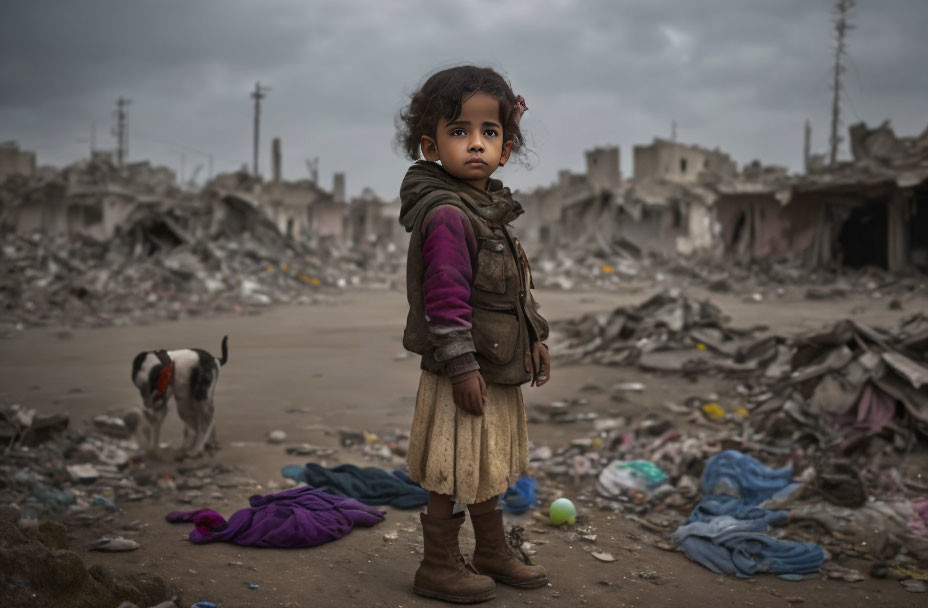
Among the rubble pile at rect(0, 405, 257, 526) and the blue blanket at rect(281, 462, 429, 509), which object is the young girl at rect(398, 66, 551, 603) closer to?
the blue blanket at rect(281, 462, 429, 509)

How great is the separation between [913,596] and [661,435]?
107 inches

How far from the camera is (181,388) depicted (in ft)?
14.9

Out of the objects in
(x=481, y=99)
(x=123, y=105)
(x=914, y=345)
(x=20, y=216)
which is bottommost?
(x=914, y=345)

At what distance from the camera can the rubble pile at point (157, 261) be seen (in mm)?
15016

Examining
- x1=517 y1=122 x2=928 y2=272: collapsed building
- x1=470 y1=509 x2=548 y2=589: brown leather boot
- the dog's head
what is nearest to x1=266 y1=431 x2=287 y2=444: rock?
the dog's head

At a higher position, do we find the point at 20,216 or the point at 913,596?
the point at 20,216

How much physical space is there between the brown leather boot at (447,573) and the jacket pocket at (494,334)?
580mm

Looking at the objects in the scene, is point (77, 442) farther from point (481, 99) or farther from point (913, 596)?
point (913, 596)

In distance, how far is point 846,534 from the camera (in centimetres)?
362

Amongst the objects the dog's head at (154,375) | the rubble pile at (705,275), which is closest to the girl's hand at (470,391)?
the dog's head at (154,375)

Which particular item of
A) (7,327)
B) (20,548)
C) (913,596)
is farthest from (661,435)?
(7,327)

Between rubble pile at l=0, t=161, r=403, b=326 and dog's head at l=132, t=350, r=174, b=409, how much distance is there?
9.36 m

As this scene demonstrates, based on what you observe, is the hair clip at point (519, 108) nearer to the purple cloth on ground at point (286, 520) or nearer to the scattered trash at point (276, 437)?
the purple cloth on ground at point (286, 520)

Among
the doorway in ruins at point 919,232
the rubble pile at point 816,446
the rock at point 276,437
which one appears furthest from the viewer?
the doorway in ruins at point 919,232
